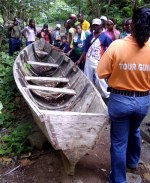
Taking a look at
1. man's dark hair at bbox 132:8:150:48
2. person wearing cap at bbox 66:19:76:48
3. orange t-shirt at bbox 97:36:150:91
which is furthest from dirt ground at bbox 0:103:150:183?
person wearing cap at bbox 66:19:76:48

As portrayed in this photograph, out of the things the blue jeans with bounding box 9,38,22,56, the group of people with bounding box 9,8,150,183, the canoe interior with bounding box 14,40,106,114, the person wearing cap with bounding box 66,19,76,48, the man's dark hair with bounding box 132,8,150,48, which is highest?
the man's dark hair with bounding box 132,8,150,48

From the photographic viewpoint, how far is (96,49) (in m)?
5.65

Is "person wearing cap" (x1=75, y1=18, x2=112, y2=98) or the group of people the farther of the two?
"person wearing cap" (x1=75, y1=18, x2=112, y2=98)

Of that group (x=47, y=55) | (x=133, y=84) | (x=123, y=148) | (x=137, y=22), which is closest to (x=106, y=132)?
(x=123, y=148)

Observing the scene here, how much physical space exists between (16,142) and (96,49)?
2319 mm

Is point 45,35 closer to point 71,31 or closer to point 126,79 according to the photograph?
point 71,31

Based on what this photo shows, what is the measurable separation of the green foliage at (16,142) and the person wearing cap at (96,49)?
5.54ft

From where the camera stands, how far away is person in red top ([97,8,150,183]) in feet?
10.0

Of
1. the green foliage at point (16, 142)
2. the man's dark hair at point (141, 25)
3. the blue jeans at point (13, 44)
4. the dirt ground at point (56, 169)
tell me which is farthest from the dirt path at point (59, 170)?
the blue jeans at point (13, 44)

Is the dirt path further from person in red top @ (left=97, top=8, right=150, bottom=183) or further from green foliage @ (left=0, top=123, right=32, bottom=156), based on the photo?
person in red top @ (left=97, top=8, right=150, bottom=183)

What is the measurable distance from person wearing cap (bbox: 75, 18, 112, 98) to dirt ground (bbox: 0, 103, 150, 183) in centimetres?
167

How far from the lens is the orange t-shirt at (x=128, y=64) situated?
10.1ft

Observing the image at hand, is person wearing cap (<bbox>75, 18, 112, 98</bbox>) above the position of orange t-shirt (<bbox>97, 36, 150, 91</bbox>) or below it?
below

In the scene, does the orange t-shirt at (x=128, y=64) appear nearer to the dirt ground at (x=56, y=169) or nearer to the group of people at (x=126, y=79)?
the group of people at (x=126, y=79)
